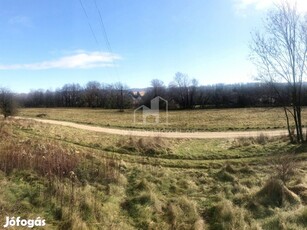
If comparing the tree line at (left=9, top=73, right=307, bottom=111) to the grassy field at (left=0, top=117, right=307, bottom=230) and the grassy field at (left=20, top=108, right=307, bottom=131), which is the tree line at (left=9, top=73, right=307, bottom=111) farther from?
the grassy field at (left=0, top=117, right=307, bottom=230)

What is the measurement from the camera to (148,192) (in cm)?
866

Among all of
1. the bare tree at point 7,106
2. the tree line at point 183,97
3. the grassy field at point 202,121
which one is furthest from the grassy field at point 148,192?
the tree line at point 183,97

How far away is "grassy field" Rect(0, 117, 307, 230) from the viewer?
688 centimetres

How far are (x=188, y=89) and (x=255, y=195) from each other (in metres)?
80.5

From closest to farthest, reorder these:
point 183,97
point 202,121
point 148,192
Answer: point 148,192, point 202,121, point 183,97

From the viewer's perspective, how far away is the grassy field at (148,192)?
6883 mm

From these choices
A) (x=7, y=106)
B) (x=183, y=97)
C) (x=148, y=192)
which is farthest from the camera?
(x=183, y=97)

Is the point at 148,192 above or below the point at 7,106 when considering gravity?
below

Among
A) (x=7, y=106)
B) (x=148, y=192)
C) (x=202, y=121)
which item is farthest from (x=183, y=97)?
(x=148, y=192)

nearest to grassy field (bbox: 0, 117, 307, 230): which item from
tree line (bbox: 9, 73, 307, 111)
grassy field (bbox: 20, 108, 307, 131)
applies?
grassy field (bbox: 20, 108, 307, 131)

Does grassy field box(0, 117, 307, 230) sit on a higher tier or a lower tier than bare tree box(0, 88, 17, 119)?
lower

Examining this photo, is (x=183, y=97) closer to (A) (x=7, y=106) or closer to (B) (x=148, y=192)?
(A) (x=7, y=106)

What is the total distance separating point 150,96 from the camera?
290 feet

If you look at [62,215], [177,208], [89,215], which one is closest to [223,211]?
[177,208]
